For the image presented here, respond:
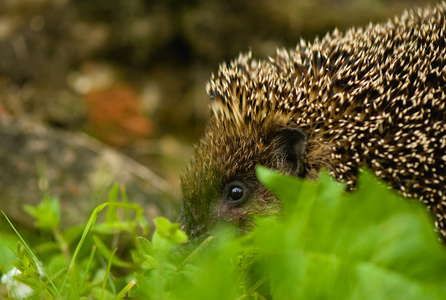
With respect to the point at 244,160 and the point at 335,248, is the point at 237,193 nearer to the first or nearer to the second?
the point at 244,160


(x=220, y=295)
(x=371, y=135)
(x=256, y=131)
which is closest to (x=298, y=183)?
(x=220, y=295)

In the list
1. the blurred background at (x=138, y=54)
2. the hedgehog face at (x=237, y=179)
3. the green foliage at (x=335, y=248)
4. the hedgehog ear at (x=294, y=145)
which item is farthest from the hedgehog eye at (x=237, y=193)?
the blurred background at (x=138, y=54)

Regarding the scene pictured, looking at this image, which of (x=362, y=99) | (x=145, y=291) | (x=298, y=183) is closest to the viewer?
(x=298, y=183)

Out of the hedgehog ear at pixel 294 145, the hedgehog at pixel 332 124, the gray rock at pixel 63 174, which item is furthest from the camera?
the gray rock at pixel 63 174

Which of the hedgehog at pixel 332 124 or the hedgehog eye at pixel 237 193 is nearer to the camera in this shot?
the hedgehog at pixel 332 124

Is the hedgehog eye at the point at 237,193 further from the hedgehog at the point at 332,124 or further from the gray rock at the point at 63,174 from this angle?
the gray rock at the point at 63,174

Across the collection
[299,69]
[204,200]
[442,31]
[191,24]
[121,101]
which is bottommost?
[204,200]

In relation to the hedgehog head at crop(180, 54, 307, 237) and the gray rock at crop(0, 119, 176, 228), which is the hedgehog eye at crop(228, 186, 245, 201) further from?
the gray rock at crop(0, 119, 176, 228)

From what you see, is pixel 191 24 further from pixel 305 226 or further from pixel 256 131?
pixel 305 226
